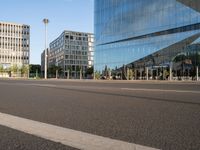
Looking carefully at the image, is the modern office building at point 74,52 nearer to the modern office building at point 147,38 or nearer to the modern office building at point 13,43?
the modern office building at point 13,43

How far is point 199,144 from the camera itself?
16.2ft

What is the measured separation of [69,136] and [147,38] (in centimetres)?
7254

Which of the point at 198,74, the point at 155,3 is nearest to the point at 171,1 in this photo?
the point at 155,3

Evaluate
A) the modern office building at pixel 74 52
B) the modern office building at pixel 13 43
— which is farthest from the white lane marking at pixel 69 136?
the modern office building at pixel 13 43

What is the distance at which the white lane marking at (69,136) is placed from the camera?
15.8ft

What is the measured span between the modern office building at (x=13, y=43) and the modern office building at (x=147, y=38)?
280 feet

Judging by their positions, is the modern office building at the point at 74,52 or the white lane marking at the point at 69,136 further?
the modern office building at the point at 74,52

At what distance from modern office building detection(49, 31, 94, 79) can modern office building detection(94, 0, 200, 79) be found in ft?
236

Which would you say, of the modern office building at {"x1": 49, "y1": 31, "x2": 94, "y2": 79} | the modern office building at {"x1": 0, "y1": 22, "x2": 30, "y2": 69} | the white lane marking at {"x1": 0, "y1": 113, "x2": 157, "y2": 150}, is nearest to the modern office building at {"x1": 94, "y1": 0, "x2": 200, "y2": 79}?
the white lane marking at {"x1": 0, "y1": 113, "x2": 157, "y2": 150}

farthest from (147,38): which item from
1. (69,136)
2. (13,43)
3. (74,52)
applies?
(13,43)

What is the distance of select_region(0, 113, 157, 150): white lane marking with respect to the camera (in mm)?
4807

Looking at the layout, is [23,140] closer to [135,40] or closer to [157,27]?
[157,27]

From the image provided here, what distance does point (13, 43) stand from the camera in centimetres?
16712

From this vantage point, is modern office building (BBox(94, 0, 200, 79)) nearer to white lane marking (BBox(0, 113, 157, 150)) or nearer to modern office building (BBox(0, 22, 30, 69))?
white lane marking (BBox(0, 113, 157, 150))
